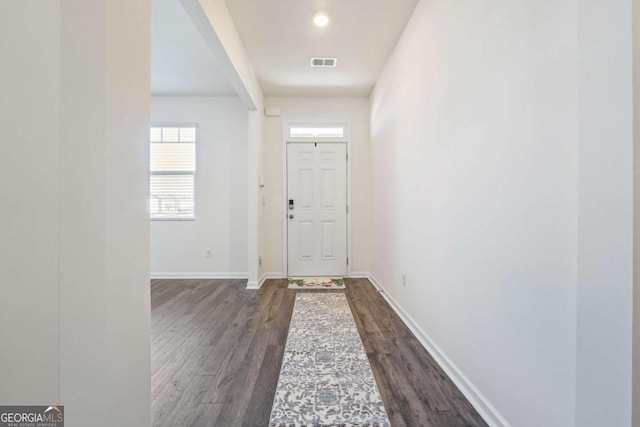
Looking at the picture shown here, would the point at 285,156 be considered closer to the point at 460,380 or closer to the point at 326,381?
the point at 326,381

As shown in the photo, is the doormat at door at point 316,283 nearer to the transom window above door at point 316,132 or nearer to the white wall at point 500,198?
the white wall at point 500,198

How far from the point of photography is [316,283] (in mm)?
4023

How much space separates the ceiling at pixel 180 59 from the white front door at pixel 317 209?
146cm

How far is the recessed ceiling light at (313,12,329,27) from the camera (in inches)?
99.0

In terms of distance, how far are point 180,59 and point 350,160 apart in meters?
2.49

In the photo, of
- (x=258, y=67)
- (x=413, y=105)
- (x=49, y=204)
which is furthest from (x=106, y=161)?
(x=258, y=67)

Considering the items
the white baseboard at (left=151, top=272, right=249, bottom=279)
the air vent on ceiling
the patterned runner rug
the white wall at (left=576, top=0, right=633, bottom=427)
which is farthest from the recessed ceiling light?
the white baseboard at (left=151, top=272, right=249, bottom=279)

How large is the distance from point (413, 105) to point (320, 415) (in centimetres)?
231

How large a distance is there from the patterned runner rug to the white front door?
1760mm

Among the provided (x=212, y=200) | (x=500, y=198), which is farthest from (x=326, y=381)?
(x=212, y=200)

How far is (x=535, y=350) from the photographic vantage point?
1.11 m

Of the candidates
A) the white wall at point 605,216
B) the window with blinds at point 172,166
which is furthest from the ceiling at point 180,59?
the white wall at point 605,216

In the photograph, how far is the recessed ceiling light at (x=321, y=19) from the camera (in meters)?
2.51

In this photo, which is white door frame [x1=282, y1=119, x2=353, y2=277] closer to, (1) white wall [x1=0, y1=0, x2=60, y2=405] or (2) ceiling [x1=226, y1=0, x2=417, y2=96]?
(2) ceiling [x1=226, y1=0, x2=417, y2=96]
